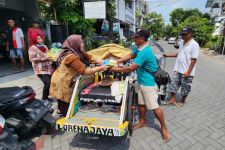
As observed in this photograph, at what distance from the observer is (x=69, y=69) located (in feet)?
11.6

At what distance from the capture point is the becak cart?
3053 millimetres

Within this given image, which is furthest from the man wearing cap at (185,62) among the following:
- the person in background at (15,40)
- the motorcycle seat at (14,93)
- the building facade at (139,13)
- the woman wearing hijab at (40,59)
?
the building facade at (139,13)

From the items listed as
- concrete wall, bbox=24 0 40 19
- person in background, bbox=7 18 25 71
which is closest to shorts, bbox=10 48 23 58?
person in background, bbox=7 18 25 71

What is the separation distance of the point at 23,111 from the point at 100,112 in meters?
1.25

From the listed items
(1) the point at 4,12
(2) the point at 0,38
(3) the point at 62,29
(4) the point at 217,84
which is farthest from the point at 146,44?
(1) the point at 4,12

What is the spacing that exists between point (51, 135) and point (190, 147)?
2.38m

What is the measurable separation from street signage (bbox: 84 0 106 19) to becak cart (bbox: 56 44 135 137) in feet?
14.9

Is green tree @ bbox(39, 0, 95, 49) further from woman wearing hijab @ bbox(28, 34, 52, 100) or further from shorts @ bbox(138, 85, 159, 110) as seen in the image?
shorts @ bbox(138, 85, 159, 110)

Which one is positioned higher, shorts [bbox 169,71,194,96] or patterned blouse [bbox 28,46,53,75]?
patterned blouse [bbox 28,46,53,75]

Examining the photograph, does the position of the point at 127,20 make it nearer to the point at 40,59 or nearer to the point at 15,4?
A: the point at 15,4

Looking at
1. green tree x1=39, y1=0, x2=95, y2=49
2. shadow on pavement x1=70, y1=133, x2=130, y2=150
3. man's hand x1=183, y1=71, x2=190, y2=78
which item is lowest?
shadow on pavement x1=70, y1=133, x2=130, y2=150

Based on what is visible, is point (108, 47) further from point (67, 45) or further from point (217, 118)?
point (217, 118)

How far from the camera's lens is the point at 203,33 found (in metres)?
29.4

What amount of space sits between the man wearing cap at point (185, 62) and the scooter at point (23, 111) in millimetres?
3007
